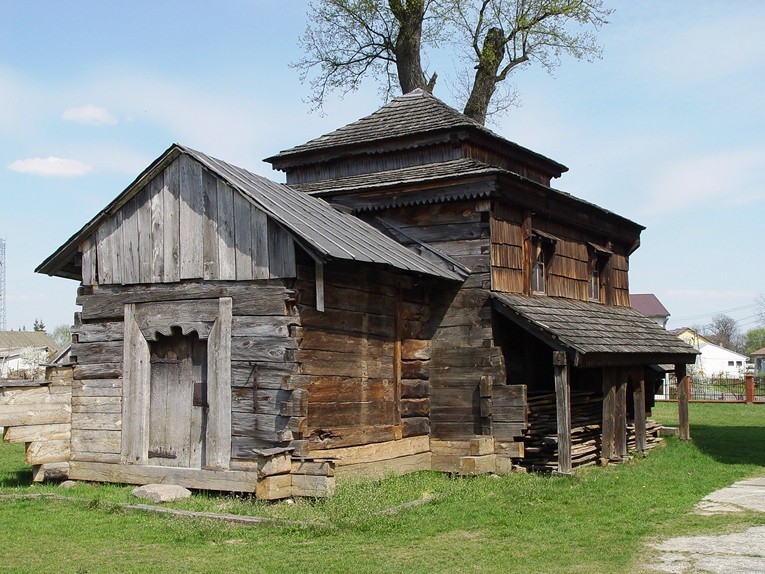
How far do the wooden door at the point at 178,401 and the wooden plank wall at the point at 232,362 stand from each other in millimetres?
623

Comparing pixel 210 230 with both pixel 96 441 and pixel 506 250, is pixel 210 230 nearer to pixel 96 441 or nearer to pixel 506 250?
pixel 96 441

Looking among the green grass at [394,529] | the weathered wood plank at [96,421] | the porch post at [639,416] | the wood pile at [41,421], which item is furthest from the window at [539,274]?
the wood pile at [41,421]

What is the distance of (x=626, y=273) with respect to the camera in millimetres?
21531

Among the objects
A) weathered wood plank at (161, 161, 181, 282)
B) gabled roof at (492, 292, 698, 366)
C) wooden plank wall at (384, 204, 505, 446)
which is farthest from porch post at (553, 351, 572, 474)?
weathered wood plank at (161, 161, 181, 282)

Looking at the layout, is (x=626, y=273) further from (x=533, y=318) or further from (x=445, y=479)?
(x=445, y=479)

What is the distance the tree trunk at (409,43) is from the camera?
28250 mm

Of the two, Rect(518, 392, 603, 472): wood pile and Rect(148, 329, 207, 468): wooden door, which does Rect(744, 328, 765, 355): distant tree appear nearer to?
Rect(518, 392, 603, 472): wood pile

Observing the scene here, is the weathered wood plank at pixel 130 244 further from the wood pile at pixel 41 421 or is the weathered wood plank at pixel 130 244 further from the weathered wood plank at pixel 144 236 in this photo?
the wood pile at pixel 41 421

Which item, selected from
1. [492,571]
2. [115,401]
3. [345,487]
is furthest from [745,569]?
[115,401]

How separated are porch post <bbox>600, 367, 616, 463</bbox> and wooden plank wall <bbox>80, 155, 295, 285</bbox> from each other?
686cm

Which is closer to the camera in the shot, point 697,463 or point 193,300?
point 193,300

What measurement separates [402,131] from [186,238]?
6.00 m

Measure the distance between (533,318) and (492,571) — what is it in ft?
22.1

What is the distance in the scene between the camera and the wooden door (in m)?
13.0
